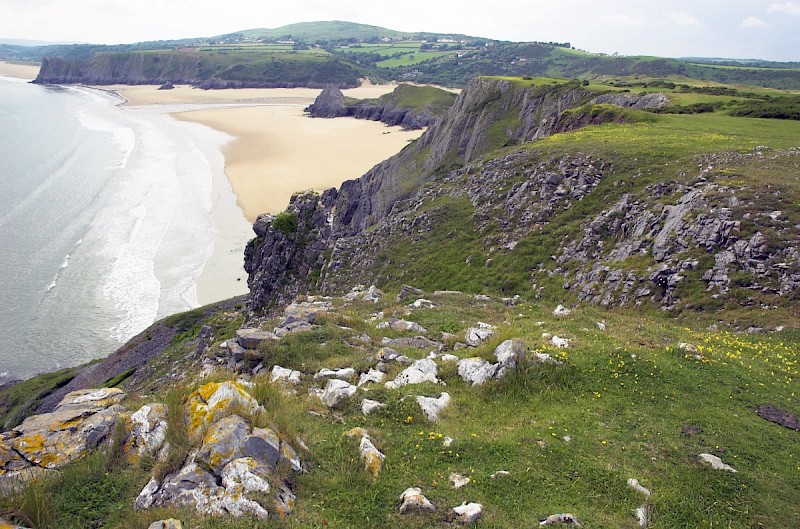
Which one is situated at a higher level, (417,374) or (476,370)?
(476,370)

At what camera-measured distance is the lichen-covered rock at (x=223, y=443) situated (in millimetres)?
9227

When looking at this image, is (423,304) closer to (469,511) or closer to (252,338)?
(252,338)

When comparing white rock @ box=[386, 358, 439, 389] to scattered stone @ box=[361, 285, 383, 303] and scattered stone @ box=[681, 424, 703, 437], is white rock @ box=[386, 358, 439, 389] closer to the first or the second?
scattered stone @ box=[681, 424, 703, 437]

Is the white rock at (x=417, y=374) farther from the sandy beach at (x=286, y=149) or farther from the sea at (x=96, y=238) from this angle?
the sandy beach at (x=286, y=149)

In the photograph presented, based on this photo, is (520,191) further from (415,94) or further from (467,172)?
(415,94)

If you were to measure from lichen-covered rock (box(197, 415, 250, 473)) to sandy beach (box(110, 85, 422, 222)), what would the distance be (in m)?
66.9

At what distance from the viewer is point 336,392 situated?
1338 centimetres

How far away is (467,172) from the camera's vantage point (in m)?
47.0

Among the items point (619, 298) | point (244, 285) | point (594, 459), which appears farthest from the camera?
point (244, 285)

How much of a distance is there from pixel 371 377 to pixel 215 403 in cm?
555

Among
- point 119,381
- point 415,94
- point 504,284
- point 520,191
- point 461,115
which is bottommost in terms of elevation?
point 119,381

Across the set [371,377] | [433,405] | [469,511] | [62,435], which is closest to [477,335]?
[371,377]

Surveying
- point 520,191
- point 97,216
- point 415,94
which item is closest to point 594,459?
point 520,191

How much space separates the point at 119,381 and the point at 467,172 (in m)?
35.9
